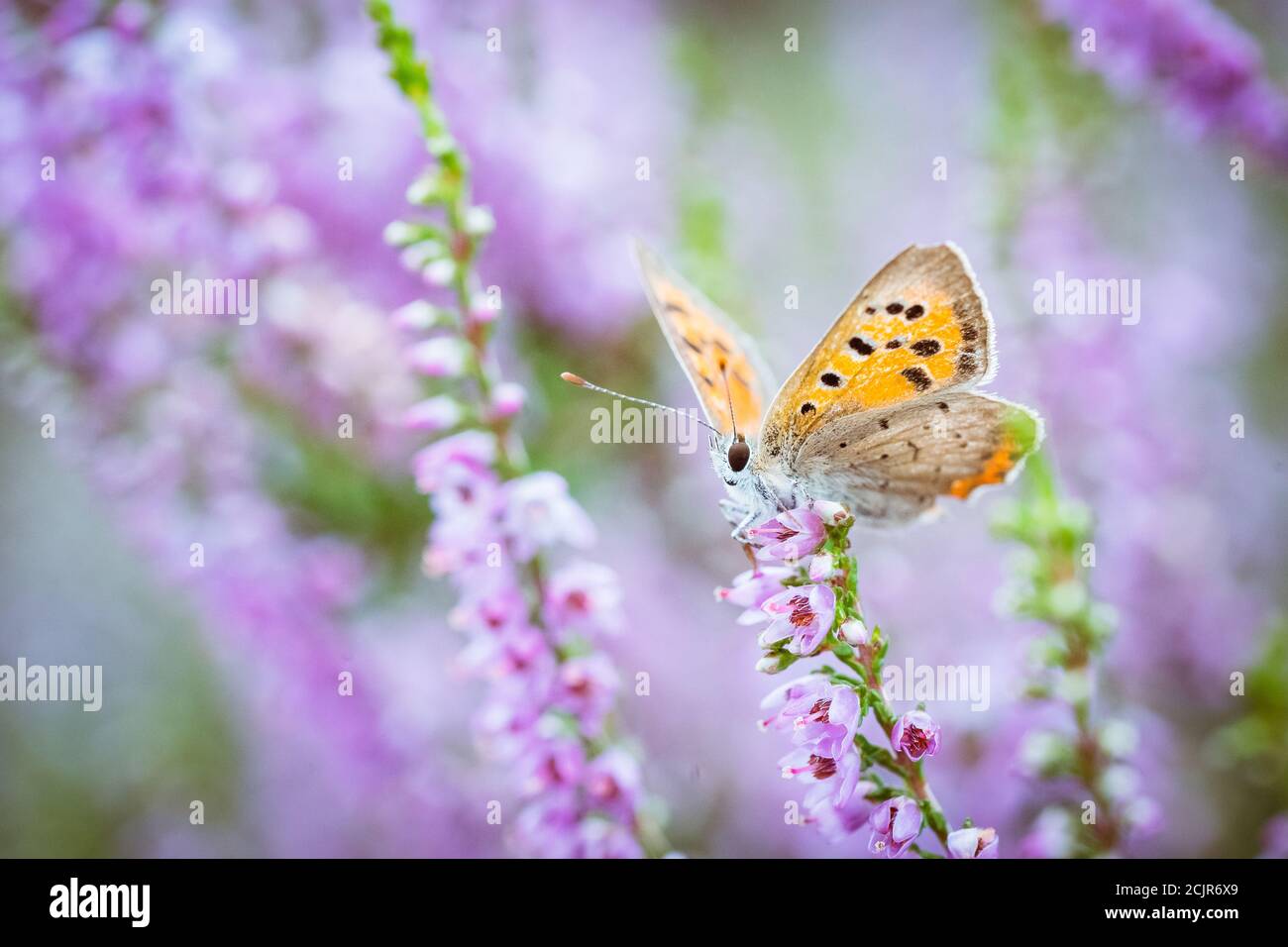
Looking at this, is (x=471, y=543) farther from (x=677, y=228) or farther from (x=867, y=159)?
(x=867, y=159)

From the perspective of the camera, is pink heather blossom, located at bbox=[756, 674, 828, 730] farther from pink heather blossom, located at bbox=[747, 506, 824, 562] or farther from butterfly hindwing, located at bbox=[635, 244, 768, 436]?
butterfly hindwing, located at bbox=[635, 244, 768, 436]

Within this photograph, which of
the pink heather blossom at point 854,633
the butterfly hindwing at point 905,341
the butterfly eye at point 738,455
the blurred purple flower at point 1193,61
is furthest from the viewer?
the blurred purple flower at point 1193,61

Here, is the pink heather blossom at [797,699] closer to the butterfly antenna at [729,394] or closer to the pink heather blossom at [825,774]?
the pink heather blossom at [825,774]

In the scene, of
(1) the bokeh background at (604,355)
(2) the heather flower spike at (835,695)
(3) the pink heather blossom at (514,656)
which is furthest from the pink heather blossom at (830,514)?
(1) the bokeh background at (604,355)

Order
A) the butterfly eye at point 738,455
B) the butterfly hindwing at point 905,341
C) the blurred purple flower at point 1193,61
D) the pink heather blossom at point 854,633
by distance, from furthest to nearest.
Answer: the blurred purple flower at point 1193,61 < the butterfly eye at point 738,455 < the butterfly hindwing at point 905,341 < the pink heather blossom at point 854,633

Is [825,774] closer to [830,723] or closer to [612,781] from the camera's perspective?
[830,723]

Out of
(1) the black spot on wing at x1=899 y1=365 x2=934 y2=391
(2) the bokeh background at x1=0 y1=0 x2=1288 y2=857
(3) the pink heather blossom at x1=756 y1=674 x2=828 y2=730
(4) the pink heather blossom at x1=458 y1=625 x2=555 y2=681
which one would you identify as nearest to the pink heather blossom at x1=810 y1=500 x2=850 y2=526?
(3) the pink heather blossom at x1=756 y1=674 x2=828 y2=730
